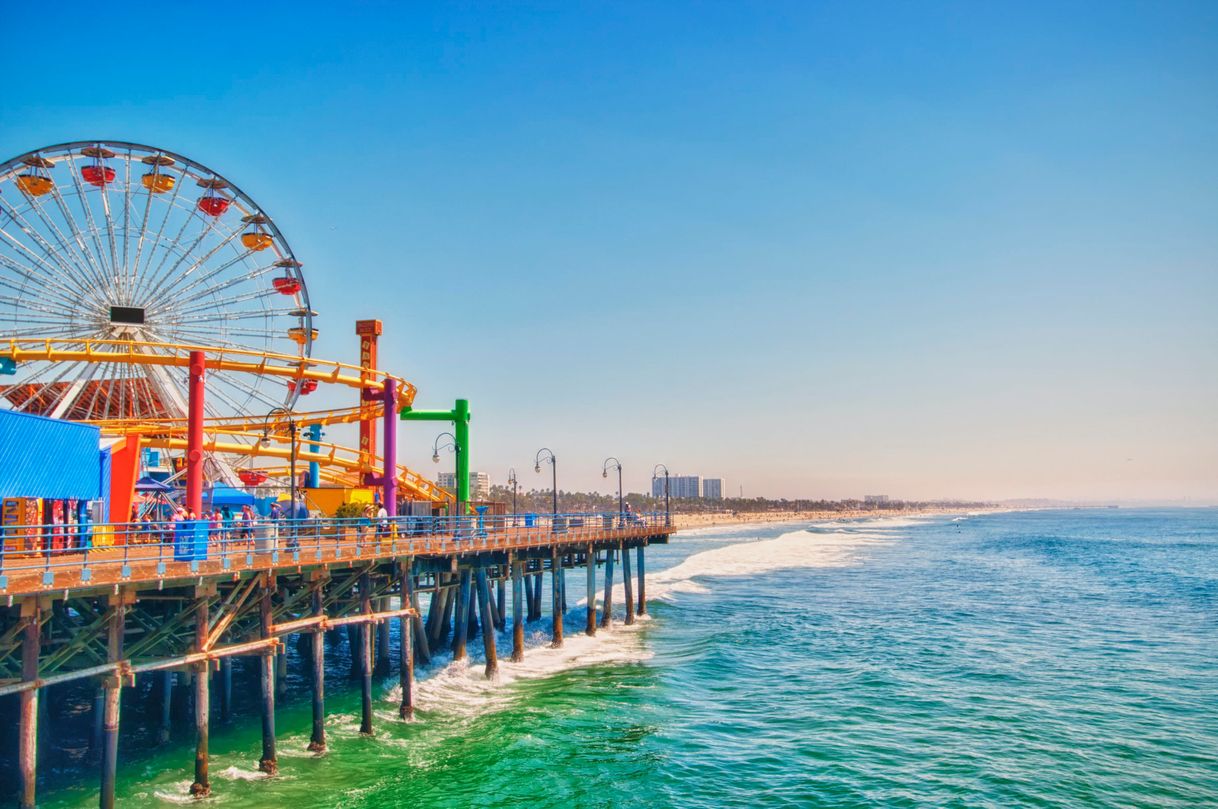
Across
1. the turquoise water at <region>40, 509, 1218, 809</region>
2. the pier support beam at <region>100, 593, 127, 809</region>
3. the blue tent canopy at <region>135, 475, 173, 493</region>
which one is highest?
the blue tent canopy at <region>135, 475, 173, 493</region>

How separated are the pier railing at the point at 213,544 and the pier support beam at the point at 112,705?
28.1 inches

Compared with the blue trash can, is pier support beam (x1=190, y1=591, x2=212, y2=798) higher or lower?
lower

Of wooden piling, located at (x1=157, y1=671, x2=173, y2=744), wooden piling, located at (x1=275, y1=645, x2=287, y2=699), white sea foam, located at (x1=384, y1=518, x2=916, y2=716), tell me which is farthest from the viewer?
white sea foam, located at (x1=384, y1=518, x2=916, y2=716)

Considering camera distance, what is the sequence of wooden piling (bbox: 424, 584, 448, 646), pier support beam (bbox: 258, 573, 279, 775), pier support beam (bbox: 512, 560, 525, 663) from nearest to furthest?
pier support beam (bbox: 258, 573, 279, 775) → pier support beam (bbox: 512, 560, 525, 663) → wooden piling (bbox: 424, 584, 448, 646)

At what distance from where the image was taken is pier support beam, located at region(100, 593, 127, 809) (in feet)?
50.4

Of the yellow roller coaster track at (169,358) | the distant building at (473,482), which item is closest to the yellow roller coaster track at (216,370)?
the yellow roller coaster track at (169,358)

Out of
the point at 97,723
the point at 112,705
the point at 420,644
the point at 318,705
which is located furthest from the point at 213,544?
the point at 420,644

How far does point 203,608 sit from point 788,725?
15917mm

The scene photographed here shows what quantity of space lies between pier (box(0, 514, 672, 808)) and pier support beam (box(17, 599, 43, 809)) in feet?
0.08

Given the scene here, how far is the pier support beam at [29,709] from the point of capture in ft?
46.1

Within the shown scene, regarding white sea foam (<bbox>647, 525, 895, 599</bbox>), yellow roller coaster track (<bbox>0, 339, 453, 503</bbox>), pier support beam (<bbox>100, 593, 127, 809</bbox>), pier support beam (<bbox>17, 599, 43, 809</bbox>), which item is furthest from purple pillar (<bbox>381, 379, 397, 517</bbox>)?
white sea foam (<bbox>647, 525, 895, 599</bbox>)

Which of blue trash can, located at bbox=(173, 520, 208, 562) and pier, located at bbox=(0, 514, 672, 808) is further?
blue trash can, located at bbox=(173, 520, 208, 562)

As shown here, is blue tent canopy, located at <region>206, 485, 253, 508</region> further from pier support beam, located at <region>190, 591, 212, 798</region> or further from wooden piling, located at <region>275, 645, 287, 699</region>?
pier support beam, located at <region>190, 591, 212, 798</region>

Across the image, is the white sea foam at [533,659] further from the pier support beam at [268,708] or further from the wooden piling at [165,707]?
the pier support beam at [268,708]
